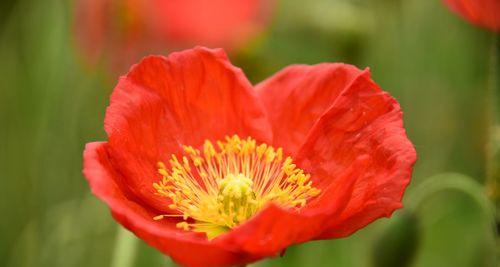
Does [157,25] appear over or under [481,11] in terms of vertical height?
under

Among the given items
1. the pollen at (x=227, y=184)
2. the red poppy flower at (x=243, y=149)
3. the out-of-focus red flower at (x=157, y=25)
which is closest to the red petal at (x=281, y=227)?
the red poppy flower at (x=243, y=149)

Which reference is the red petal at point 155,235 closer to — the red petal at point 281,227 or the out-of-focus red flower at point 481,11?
the red petal at point 281,227

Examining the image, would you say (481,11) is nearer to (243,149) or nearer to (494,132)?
(494,132)

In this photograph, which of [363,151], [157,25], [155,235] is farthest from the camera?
[157,25]

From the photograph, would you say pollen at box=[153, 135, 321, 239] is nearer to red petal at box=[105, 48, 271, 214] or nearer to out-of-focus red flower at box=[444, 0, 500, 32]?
red petal at box=[105, 48, 271, 214]

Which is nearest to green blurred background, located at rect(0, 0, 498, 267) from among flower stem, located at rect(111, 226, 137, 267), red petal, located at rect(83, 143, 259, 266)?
flower stem, located at rect(111, 226, 137, 267)

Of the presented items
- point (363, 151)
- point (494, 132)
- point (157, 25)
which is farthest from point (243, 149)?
point (157, 25)
